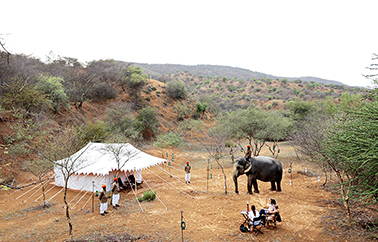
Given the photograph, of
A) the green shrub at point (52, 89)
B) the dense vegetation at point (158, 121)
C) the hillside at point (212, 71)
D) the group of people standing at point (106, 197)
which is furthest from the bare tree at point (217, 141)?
the hillside at point (212, 71)

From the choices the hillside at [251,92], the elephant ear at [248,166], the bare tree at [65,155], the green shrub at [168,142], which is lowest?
the green shrub at [168,142]

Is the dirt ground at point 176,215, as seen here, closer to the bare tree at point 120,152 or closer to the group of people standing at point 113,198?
the group of people standing at point 113,198

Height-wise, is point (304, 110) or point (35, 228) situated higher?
point (304, 110)

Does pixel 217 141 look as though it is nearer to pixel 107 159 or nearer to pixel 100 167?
pixel 107 159

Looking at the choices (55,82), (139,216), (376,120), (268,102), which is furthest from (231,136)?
(268,102)

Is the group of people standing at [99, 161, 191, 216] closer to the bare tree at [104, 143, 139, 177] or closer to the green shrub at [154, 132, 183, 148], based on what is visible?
the bare tree at [104, 143, 139, 177]

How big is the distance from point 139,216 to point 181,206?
222cm

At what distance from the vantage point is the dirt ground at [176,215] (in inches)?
308

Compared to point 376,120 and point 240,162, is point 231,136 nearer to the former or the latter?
point 240,162

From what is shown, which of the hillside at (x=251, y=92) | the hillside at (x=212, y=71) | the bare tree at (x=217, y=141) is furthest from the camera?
the hillside at (x=212, y=71)

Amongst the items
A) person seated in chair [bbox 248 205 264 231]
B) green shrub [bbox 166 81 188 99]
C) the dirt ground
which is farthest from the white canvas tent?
green shrub [bbox 166 81 188 99]

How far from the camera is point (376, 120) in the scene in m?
5.86

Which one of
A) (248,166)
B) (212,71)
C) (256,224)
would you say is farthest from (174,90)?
(212,71)

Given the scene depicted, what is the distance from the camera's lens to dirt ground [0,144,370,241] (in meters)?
7.82
